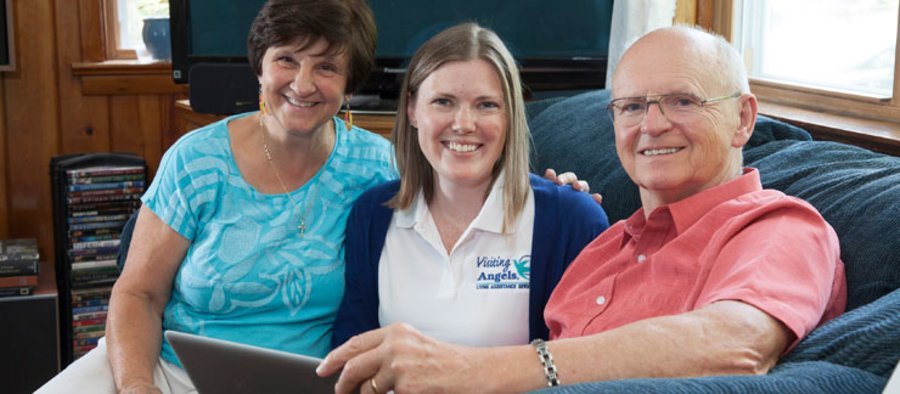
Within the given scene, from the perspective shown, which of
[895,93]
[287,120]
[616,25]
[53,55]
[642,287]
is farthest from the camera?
[53,55]

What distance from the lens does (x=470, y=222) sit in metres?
1.90

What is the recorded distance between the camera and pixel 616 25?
121 inches

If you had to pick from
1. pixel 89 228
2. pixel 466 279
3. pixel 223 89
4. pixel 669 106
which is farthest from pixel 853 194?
pixel 89 228

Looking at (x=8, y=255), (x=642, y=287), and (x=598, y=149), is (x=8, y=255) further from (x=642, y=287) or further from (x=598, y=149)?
(x=642, y=287)

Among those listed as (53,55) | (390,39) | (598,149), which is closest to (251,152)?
(598,149)

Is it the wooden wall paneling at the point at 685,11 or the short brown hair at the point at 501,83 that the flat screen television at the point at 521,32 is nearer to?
the wooden wall paneling at the point at 685,11

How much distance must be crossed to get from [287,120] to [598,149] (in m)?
0.63

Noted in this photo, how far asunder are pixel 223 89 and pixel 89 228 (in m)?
0.82

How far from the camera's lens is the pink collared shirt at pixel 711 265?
1.23m

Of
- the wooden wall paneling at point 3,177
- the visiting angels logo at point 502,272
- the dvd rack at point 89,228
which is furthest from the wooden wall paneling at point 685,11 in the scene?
the wooden wall paneling at point 3,177

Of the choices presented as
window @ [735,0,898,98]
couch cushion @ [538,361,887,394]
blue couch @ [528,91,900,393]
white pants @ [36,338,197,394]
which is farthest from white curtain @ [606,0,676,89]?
couch cushion @ [538,361,887,394]

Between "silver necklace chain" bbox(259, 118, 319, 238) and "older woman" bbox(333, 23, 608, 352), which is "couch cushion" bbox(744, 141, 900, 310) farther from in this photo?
"silver necklace chain" bbox(259, 118, 319, 238)

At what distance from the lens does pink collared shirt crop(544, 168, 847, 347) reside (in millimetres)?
1229

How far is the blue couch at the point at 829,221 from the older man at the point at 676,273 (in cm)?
5
